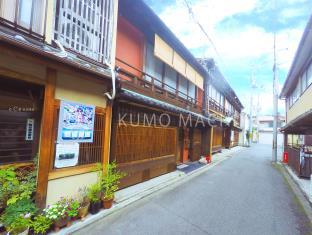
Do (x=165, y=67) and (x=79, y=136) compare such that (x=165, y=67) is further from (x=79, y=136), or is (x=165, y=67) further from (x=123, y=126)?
(x=79, y=136)

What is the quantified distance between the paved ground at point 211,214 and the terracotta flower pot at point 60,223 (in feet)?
1.40

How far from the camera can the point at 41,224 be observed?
4.57m

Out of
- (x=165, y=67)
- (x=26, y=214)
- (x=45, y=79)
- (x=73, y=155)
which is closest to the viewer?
(x=26, y=214)

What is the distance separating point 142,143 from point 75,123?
3.99 m

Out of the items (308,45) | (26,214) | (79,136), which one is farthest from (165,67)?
(26,214)

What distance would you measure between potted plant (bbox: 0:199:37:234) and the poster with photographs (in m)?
1.55

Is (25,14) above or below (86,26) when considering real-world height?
below

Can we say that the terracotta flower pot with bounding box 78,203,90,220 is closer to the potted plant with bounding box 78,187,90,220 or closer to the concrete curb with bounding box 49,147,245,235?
the potted plant with bounding box 78,187,90,220

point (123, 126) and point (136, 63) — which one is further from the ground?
point (136, 63)

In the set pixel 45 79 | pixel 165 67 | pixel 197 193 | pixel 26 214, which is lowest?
pixel 197 193

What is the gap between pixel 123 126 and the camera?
8.16 meters

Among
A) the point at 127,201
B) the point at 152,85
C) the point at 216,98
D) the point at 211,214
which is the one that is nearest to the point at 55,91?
the point at 127,201

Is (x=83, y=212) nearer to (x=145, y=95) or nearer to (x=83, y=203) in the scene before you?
(x=83, y=203)

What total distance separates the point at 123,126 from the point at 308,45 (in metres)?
8.71
